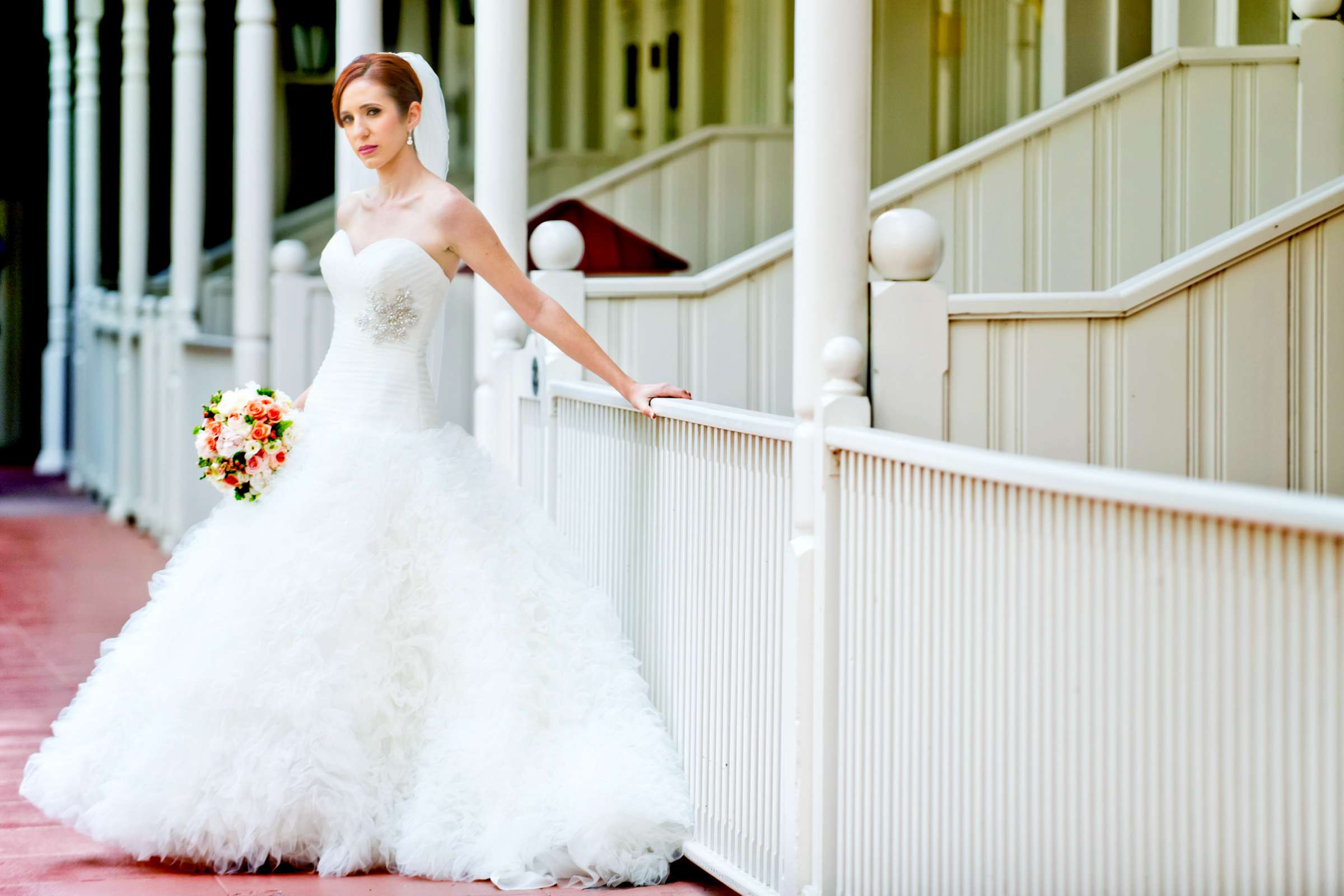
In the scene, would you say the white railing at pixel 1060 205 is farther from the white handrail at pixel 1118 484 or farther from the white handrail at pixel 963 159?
the white handrail at pixel 1118 484

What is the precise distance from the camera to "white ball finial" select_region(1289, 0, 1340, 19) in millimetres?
5020

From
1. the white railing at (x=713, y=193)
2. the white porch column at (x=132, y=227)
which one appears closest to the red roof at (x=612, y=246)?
A: the white railing at (x=713, y=193)

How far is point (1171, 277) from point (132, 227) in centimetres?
879

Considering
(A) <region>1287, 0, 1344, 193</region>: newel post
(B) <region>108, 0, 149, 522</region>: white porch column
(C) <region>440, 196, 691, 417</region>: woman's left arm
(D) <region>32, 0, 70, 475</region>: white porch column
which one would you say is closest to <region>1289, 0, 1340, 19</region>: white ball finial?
(A) <region>1287, 0, 1344, 193</region>: newel post

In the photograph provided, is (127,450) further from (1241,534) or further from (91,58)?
(1241,534)

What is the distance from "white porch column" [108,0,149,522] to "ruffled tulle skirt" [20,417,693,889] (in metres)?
7.21

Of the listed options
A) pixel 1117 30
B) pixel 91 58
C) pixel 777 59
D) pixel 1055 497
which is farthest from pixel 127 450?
pixel 1055 497

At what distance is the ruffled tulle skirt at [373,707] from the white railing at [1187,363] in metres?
1.04

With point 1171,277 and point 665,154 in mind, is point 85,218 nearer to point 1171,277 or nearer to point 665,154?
point 665,154

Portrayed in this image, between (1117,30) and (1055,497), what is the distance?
470cm

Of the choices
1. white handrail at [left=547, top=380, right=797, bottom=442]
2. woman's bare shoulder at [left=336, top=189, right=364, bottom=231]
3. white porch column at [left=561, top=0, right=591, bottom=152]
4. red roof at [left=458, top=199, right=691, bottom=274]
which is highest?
white porch column at [left=561, top=0, right=591, bottom=152]

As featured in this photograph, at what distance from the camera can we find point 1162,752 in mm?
2275

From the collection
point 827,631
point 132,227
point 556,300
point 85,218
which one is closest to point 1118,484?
point 827,631

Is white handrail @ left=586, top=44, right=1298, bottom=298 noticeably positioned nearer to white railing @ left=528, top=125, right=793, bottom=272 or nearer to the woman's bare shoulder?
the woman's bare shoulder
